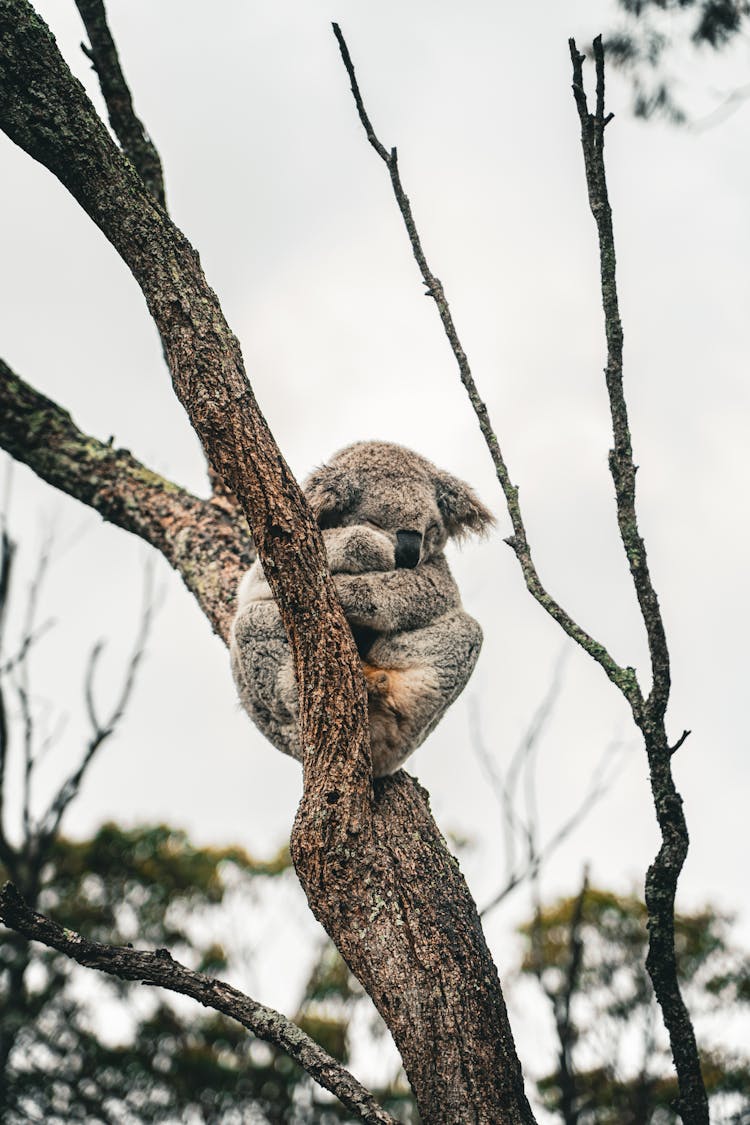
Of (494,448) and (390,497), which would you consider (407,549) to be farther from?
(494,448)

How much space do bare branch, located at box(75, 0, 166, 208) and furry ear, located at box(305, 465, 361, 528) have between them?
2319mm

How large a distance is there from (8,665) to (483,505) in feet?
12.6

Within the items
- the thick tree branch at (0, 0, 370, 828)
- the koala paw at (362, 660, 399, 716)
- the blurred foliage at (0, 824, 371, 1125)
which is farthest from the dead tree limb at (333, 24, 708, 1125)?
the blurred foliage at (0, 824, 371, 1125)

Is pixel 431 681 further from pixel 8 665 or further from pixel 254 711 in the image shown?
pixel 8 665

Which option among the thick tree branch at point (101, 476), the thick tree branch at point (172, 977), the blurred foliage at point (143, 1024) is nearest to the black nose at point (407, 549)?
the thick tree branch at point (101, 476)

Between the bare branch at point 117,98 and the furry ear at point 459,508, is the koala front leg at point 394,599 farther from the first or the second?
the bare branch at point 117,98

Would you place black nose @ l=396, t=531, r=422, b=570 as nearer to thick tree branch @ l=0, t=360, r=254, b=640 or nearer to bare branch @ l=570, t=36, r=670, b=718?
thick tree branch @ l=0, t=360, r=254, b=640

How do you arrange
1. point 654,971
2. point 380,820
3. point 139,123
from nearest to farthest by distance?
point 654,971, point 380,820, point 139,123

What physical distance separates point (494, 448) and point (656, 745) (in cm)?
115

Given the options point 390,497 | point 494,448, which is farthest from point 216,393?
point 390,497

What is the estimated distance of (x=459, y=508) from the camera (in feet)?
16.3

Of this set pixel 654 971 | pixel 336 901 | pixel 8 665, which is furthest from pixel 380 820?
pixel 8 665

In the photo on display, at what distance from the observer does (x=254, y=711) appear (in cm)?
438

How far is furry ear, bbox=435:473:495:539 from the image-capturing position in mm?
4969
